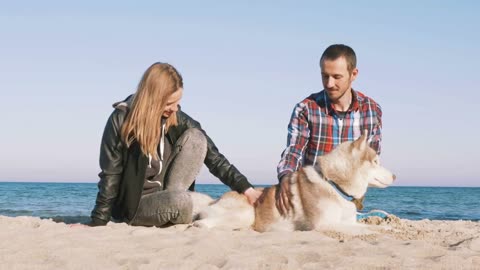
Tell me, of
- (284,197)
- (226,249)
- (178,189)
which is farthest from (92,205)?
(226,249)

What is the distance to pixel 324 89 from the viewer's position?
22.4 feet

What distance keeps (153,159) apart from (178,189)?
19.2 inches

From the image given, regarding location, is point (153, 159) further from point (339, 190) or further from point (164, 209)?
point (339, 190)

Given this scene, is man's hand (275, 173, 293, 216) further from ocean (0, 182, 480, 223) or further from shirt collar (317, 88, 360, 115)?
ocean (0, 182, 480, 223)

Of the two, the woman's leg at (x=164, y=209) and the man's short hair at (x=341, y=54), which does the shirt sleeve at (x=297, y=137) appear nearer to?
the man's short hair at (x=341, y=54)

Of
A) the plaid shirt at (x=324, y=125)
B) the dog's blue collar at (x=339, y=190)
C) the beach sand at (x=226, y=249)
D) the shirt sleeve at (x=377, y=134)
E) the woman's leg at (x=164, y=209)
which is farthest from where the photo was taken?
the shirt sleeve at (x=377, y=134)

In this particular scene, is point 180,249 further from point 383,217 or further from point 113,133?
point 383,217

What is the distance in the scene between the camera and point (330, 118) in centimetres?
691

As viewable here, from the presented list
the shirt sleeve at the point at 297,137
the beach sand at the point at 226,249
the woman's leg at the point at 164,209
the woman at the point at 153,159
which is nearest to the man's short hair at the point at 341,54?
the shirt sleeve at the point at 297,137

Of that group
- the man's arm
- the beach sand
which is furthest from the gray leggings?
the man's arm

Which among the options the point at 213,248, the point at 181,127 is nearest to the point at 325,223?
the point at 213,248

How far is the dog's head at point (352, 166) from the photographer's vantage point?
19.3 ft

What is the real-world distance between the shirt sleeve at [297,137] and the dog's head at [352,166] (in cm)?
68

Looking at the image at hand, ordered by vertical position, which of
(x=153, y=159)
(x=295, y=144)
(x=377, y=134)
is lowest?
(x=153, y=159)
